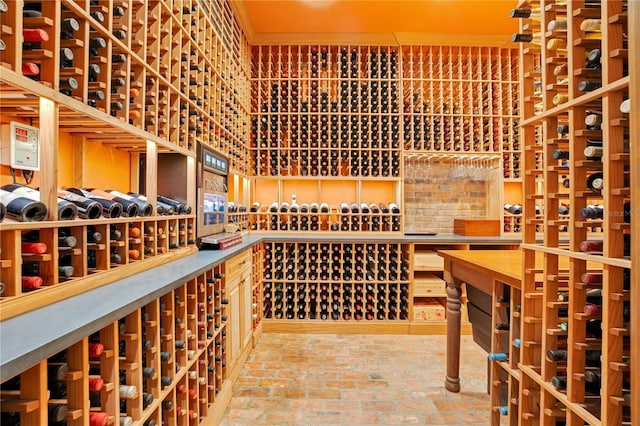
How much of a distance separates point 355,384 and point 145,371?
5.19 feet

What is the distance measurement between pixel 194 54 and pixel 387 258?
2427 millimetres

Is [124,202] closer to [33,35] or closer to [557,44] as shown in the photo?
[33,35]

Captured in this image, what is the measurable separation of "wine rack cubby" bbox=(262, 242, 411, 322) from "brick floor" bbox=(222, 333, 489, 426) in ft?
0.95

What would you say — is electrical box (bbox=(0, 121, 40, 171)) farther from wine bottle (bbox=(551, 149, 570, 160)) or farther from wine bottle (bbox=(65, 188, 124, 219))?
wine bottle (bbox=(551, 149, 570, 160))

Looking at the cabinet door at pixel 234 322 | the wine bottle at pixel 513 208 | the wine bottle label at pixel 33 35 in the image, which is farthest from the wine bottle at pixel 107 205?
the wine bottle at pixel 513 208

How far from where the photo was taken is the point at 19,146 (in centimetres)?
123

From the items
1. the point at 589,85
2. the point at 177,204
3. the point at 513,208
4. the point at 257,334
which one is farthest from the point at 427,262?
the point at 589,85

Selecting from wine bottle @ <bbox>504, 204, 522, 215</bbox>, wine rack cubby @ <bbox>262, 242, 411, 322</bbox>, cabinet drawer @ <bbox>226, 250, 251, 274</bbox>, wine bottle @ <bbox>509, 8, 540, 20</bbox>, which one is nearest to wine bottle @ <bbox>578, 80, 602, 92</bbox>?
wine bottle @ <bbox>509, 8, 540, 20</bbox>

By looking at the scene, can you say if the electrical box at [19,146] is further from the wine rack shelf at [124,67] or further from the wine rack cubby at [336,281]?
the wine rack cubby at [336,281]

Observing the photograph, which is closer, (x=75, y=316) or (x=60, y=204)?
(x=75, y=316)

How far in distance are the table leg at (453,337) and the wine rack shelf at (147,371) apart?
4.75 ft

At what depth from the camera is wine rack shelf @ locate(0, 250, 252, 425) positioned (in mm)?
835

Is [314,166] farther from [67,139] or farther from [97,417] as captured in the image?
[97,417]

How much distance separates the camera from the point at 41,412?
0.75 metres
